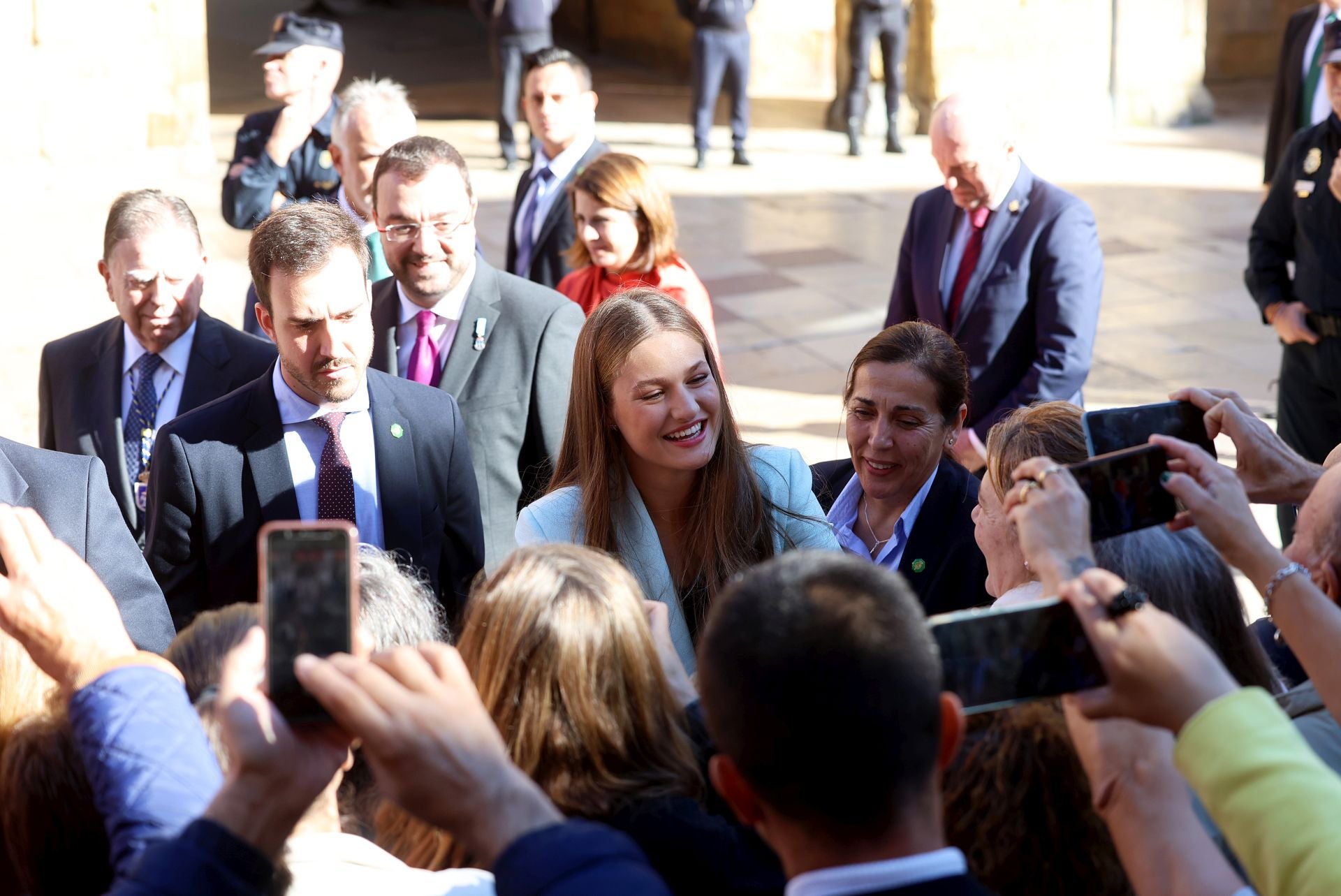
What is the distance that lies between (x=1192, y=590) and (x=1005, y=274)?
2.68m

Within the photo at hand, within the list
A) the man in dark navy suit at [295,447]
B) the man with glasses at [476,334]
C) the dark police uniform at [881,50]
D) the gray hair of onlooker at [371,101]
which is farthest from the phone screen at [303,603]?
the dark police uniform at [881,50]

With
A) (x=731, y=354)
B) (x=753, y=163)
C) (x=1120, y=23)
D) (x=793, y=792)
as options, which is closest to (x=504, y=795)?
(x=793, y=792)

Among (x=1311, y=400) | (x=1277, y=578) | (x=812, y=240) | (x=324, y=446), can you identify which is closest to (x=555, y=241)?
(x=324, y=446)

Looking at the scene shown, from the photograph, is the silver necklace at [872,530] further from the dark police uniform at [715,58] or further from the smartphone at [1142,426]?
the dark police uniform at [715,58]

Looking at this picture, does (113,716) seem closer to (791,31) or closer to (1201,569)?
(1201,569)

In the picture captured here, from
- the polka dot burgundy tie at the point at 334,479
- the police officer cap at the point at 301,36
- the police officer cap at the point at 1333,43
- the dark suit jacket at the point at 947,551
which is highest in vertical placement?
the police officer cap at the point at 301,36

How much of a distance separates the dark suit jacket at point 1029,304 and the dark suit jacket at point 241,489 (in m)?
2.09

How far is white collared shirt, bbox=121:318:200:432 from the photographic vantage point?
13.9 ft

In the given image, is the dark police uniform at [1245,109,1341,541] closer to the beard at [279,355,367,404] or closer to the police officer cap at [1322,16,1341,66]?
the police officer cap at [1322,16,1341,66]

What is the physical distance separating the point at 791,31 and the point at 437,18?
760 cm

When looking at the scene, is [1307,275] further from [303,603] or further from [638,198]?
[303,603]

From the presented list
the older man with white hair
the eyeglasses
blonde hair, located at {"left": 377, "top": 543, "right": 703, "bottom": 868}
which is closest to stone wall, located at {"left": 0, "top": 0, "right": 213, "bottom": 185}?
the older man with white hair

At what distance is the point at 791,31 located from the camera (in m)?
15.8

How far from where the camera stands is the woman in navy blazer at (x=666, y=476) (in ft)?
10.5
